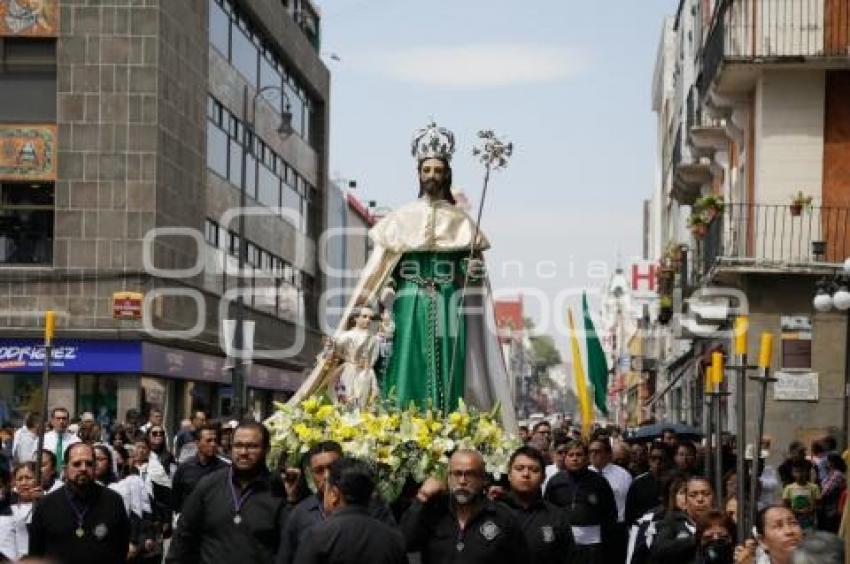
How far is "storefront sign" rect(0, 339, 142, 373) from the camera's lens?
143 feet

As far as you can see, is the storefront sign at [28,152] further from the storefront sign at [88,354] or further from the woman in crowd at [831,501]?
the woman in crowd at [831,501]

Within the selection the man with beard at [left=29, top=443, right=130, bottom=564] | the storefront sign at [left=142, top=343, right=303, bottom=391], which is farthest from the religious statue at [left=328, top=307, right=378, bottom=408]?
the storefront sign at [left=142, top=343, right=303, bottom=391]

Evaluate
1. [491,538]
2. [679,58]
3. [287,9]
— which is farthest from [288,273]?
[491,538]

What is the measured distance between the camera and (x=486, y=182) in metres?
14.5

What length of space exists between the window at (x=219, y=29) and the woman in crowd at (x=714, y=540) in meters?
39.9

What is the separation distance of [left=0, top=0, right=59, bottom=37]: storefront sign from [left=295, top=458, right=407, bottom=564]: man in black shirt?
35148 millimetres

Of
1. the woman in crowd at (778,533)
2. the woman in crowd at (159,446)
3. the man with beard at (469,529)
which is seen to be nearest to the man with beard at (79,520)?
A: the man with beard at (469,529)

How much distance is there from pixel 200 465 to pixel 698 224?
18.8 m

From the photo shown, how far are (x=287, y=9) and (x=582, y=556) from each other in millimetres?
52946

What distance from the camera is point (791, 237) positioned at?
97.5 ft

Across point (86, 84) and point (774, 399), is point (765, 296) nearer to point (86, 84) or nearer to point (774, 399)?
point (774, 399)

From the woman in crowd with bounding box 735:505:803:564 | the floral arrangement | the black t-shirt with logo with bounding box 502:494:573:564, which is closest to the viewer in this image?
the woman in crowd with bounding box 735:505:803:564

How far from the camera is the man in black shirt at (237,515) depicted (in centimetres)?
1085

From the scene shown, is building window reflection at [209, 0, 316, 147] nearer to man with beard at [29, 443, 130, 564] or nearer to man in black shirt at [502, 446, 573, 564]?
man with beard at [29, 443, 130, 564]
